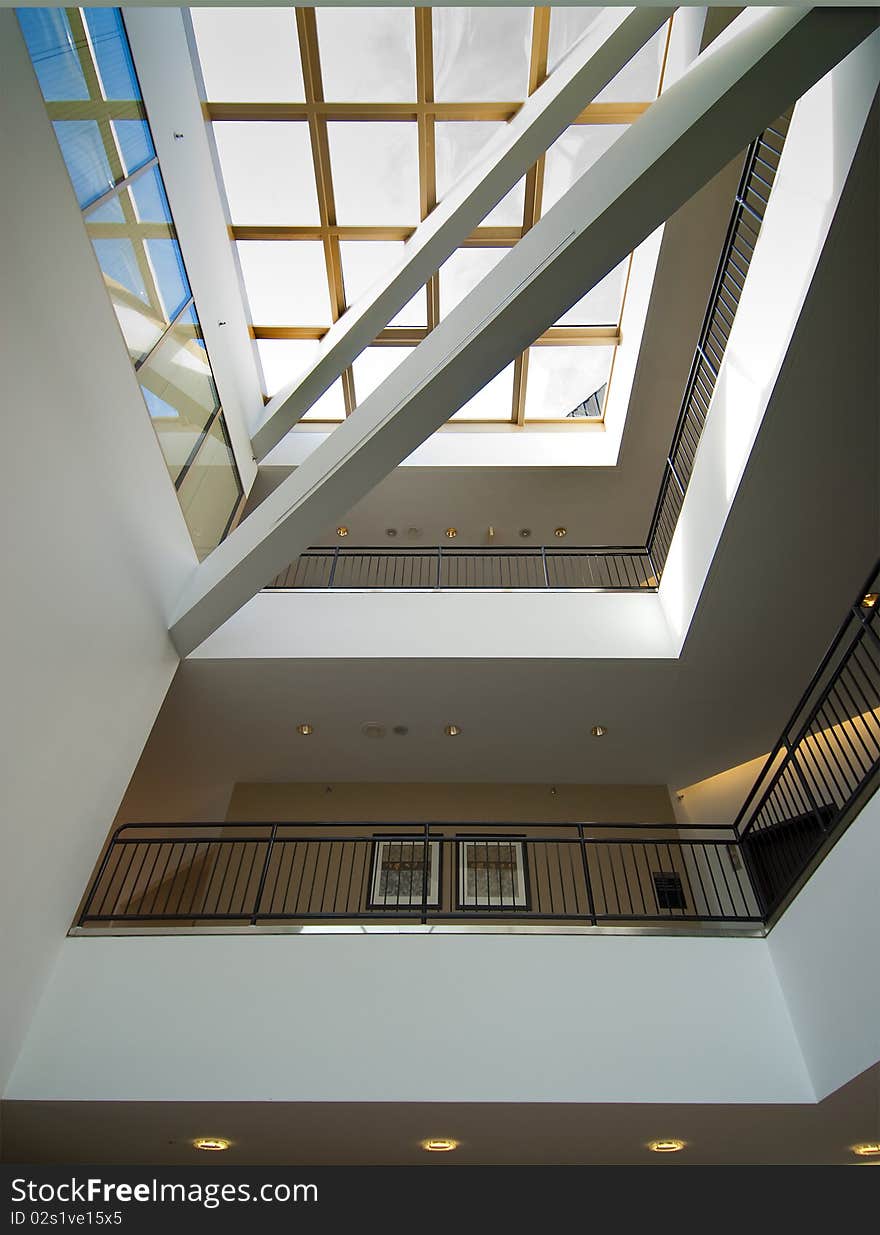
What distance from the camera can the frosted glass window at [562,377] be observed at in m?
13.2

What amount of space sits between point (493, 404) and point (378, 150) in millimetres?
4716

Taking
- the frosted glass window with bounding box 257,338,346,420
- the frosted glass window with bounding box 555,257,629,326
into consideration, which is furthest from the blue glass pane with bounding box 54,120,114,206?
the frosted glass window with bounding box 555,257,629,326

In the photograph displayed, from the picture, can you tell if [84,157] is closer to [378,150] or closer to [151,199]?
[151,199]

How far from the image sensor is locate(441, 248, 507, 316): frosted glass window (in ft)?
39.6

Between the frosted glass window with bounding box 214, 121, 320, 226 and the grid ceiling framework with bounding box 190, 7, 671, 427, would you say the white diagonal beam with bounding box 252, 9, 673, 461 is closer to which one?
the grid ceiling framework with bounding box 190, 7, 671, 427

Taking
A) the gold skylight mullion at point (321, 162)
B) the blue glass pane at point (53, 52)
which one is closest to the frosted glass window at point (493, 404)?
the gold skylight mullion at point (321, 162)

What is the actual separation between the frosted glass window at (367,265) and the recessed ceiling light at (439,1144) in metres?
10.9

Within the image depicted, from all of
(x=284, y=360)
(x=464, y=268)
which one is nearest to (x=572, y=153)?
(x=464, y=268)

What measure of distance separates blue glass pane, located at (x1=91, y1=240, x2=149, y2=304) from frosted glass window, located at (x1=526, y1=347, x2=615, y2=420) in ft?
24.4

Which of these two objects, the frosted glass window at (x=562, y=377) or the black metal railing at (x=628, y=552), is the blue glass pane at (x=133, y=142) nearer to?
the black metal railing at (x=628, y=552)

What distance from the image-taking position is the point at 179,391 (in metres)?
9.09

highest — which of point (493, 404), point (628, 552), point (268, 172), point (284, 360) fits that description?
point (493, 404)

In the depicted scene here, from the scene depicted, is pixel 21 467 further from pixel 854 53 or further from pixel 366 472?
pixel 854 53

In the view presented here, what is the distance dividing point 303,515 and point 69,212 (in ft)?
10.7
